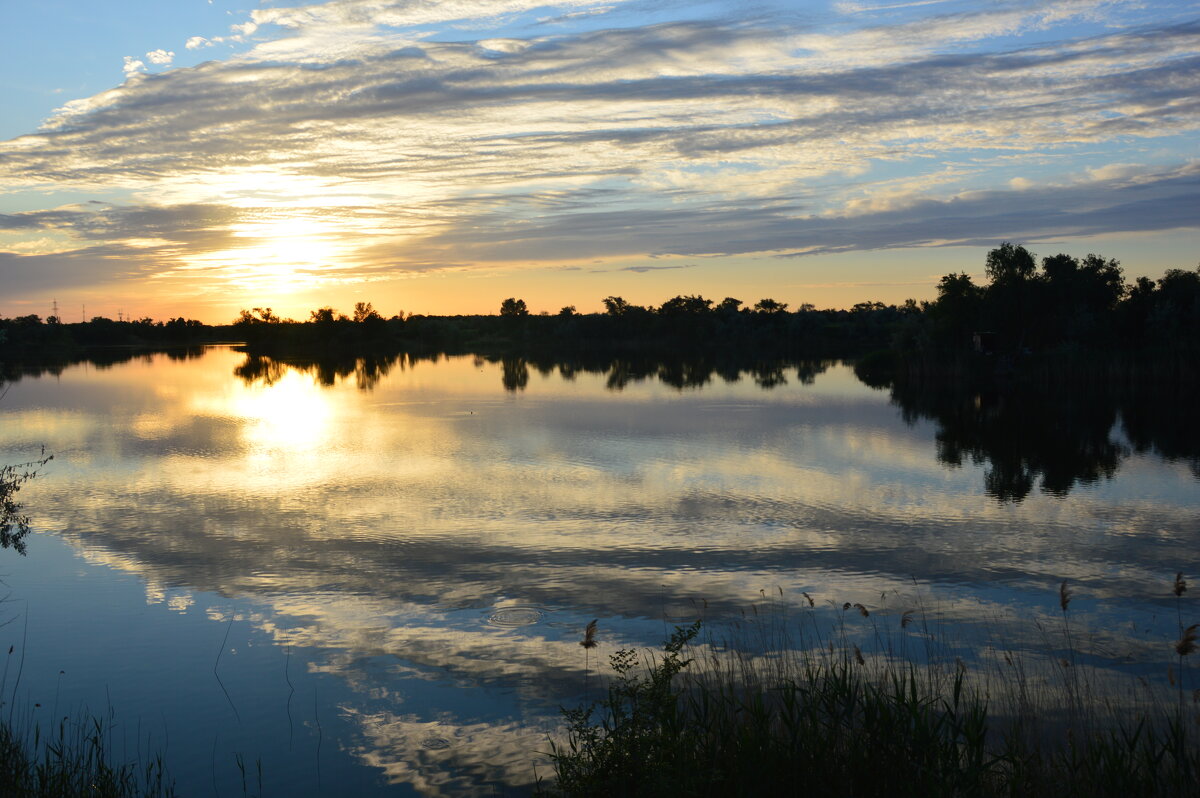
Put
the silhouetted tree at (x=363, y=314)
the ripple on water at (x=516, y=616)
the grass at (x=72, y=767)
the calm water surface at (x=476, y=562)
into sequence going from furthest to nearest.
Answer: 1. the silhouetted tree at (x=363, y=314)
2. the ripple on water at (x=516, y=616)
3. the calm water surface at (x=476, y=562)
4. the grass at (x=72, y=767)

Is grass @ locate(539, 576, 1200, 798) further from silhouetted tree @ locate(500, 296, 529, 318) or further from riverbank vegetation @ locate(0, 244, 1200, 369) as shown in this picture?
silhouetted tree @ locate(500, 296, 529, 318)

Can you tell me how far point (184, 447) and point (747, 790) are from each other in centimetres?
2121

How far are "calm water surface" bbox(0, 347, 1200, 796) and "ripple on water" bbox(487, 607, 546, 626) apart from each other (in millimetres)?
40

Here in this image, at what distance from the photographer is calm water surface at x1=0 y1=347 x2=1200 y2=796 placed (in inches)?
288

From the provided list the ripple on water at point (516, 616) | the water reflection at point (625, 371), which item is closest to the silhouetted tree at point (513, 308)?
the water reflection at point (625, 371)

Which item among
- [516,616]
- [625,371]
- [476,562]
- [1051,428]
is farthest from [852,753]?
[625,371]

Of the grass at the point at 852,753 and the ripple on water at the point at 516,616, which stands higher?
the grass at the point at 852,753

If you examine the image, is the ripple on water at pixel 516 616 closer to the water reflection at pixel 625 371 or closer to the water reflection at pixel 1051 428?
the water reflection at pixel 1051 428

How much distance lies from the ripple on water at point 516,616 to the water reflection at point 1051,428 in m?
10.4

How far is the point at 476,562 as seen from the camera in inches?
466

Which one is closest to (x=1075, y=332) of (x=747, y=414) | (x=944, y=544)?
(x=747, y=414)

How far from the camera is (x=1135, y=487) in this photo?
58.2 feet

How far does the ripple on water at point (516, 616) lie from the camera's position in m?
9.40

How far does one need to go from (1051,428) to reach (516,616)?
23.7m
